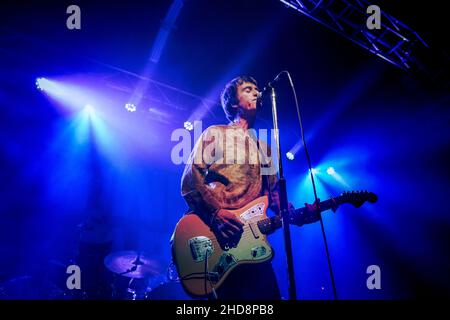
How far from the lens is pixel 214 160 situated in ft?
10.2

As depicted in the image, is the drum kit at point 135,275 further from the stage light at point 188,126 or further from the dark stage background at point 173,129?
the stage light at point 188,126

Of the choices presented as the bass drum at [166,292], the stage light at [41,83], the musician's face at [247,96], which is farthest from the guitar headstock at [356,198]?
the stage light at [41,83]

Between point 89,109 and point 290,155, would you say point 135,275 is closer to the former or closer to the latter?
point 89,109

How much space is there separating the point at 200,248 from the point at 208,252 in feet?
0.31

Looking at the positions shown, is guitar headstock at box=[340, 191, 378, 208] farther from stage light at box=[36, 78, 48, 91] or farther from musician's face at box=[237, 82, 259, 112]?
stage light at box=[36, 78, 48, 91]

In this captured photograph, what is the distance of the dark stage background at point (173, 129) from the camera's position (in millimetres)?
5996

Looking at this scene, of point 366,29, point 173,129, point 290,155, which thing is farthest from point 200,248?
point 290,155

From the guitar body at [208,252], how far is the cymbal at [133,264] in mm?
3371

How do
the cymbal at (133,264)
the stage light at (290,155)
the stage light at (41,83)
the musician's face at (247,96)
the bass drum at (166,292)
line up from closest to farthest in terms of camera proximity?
the musician's face at (247,96) → the bass drum at (166,292) → the cymbal at (133,264) → the stage light at (41,83) → the stage light at (290,155)

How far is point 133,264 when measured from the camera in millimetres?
5445

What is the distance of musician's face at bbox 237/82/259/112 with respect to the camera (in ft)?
11.8
